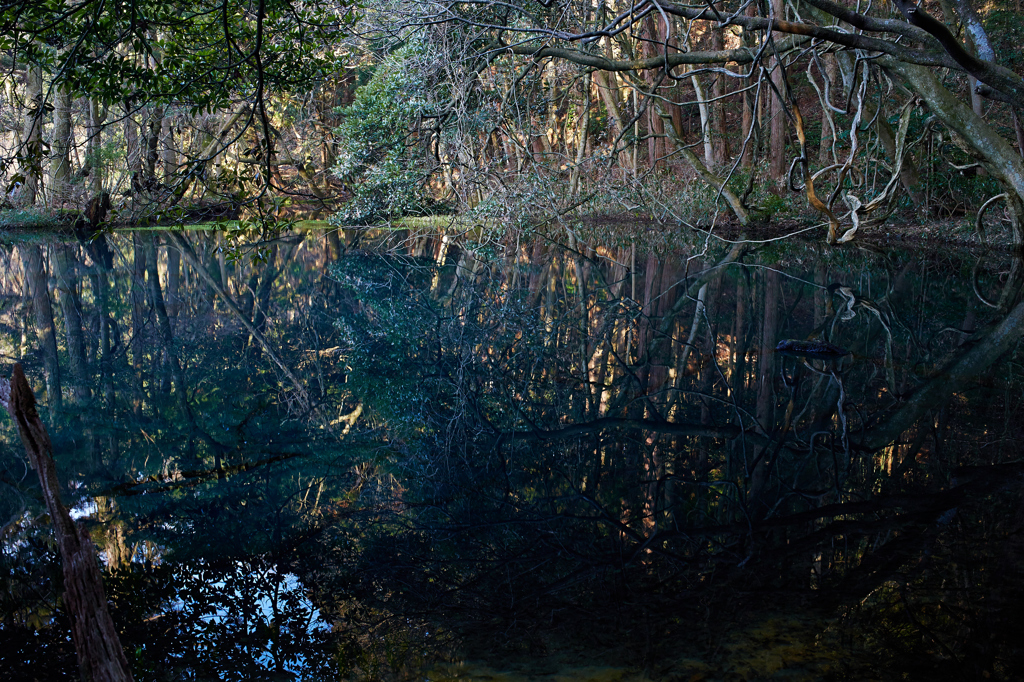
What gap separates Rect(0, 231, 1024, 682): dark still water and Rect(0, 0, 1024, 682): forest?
19mm

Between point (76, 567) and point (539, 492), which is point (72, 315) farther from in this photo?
point (76, 567)

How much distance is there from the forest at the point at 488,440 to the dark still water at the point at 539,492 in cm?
2

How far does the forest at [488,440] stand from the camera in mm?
2424

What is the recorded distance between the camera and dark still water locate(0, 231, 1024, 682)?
241 cm

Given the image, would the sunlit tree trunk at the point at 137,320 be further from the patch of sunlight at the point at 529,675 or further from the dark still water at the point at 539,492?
the patch of sunlight at the point at 529,675

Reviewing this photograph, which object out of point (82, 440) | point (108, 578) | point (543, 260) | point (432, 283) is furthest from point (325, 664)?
point (543, 260)

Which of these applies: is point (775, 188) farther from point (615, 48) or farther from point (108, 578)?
point (108, 578)

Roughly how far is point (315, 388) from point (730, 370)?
10.1 feet

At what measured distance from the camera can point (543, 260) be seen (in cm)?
1270

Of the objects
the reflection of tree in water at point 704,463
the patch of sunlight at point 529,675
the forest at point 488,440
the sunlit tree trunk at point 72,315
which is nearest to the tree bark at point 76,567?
the forest at point 488,440

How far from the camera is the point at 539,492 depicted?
3.62m

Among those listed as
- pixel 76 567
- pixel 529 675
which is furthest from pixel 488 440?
pixel 76 567

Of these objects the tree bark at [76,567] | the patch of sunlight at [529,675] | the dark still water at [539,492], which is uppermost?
the tree bark at [76,567]

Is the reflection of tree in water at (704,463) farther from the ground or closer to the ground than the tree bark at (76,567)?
closer to the ground
